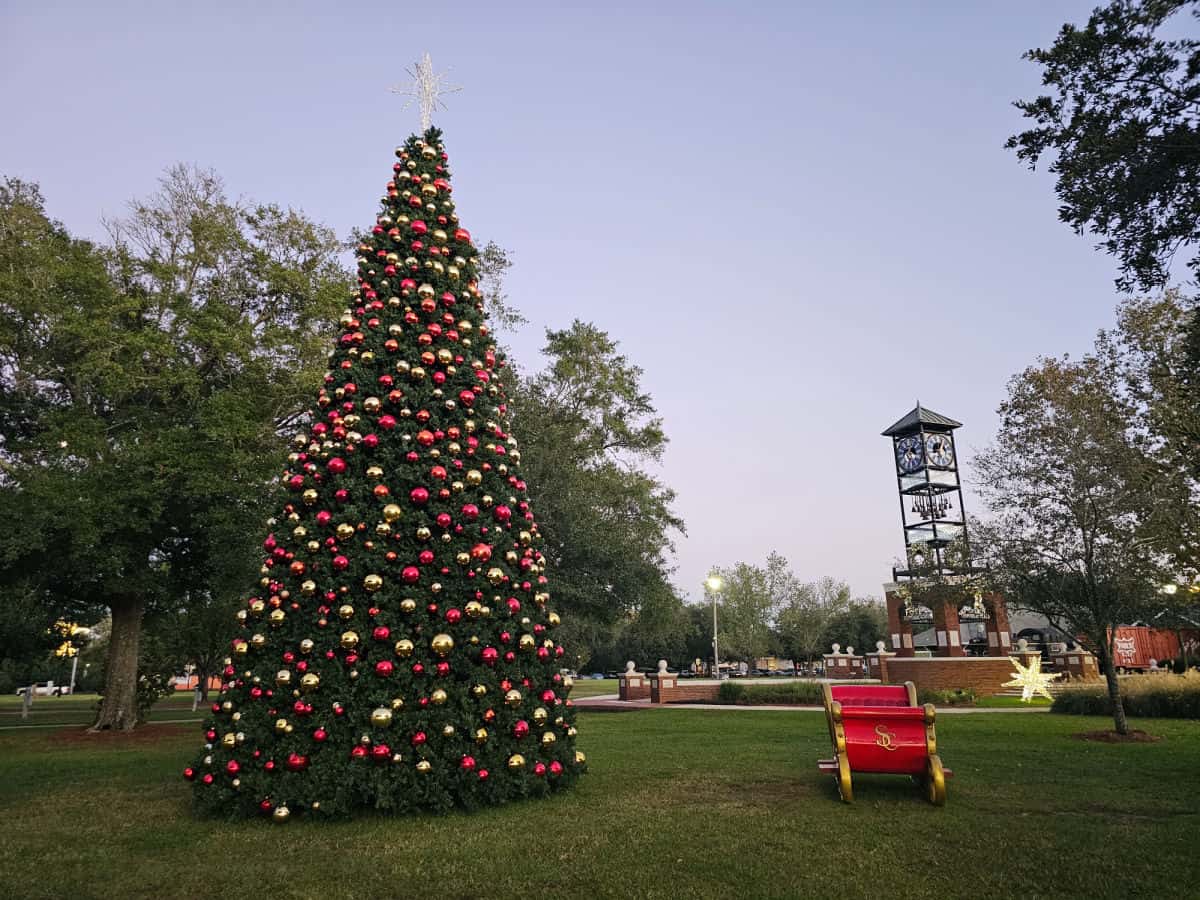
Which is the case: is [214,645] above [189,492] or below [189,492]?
below

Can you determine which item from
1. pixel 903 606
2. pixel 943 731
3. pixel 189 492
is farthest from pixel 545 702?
pixel 903 606

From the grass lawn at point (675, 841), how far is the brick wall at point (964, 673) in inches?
749

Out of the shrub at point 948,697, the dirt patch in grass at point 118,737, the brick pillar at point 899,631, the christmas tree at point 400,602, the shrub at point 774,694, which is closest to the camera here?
Result: the christmas tree at point 400,602

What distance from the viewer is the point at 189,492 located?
15.7 meters

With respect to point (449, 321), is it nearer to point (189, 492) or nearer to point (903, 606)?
point (189, 492)

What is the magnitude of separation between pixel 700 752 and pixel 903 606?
22514 mm

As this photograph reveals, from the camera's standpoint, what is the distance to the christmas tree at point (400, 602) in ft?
22.5

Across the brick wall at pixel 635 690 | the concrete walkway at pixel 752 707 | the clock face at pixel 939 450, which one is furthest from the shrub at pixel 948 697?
the clock face at pixel 939 450

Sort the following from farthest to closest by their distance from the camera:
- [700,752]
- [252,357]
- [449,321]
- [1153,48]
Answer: [252,357] < [700,752] < [449,321] < [1153,48]

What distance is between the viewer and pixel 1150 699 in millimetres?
16953

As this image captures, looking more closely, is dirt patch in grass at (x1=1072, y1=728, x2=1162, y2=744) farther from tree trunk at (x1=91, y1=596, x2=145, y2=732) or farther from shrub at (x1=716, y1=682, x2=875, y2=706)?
tree trunk at (x1=91, y1=596, x2=145, y2=732)

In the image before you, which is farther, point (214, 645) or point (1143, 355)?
point (214, 645)


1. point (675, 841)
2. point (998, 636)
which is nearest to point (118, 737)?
point (675, 841)

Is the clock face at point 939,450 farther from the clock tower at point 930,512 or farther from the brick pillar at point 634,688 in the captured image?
the brick pillar at point 634,688
